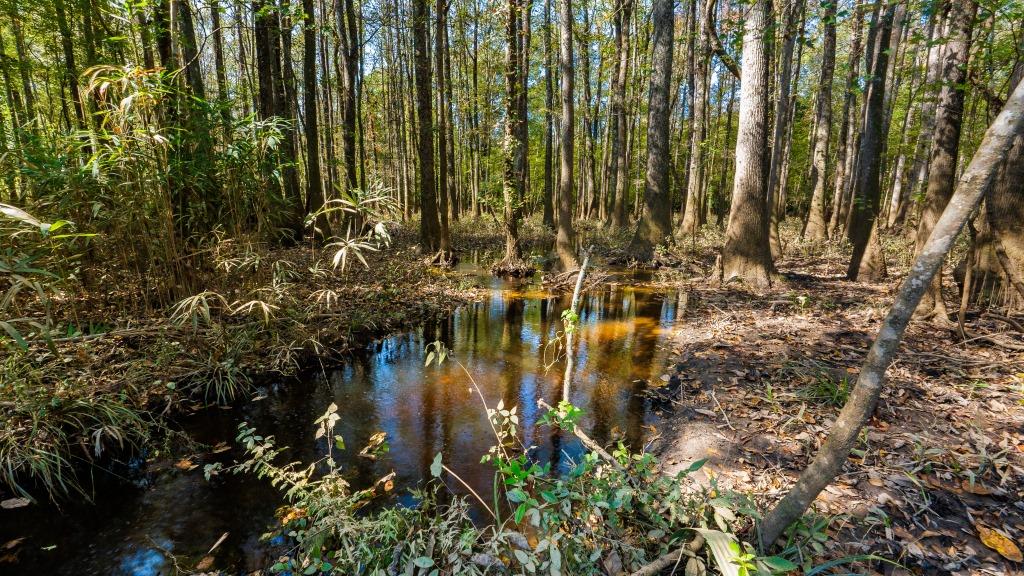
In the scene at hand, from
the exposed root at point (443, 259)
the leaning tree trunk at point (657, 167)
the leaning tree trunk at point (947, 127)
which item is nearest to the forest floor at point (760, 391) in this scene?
the leaning tree trunk at point (947, 127)

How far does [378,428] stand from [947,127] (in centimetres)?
757

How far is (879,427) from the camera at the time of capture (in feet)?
10.9

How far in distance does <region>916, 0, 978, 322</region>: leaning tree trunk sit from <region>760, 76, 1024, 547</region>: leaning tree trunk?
Answer: 4754 millimetres

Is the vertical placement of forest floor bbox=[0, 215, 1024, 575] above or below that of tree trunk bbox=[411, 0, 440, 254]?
below

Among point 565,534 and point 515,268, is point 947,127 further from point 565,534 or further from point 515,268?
point 515,268

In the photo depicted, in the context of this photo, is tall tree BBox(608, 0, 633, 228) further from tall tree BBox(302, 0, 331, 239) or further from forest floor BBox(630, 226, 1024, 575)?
forest floor BBox(630, 226, 1024, 575)

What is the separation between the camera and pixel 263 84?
988cm

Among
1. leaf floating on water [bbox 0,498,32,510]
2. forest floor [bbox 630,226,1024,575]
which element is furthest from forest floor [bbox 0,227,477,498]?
forest floor [bbox 630,226,1024,575]

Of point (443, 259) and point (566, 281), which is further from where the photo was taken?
point (443, 259)

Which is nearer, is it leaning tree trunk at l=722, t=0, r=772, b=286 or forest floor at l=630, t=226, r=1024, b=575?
forest floor at l=630, t=226, r=1024, b=575

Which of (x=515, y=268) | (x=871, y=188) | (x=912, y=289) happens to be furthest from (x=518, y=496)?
(x=871, y=188)

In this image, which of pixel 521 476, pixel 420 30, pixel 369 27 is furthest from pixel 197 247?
pixel 369 27

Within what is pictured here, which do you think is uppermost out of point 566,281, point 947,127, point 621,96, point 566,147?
point 621,96

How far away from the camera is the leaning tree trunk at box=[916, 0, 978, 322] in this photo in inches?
195
